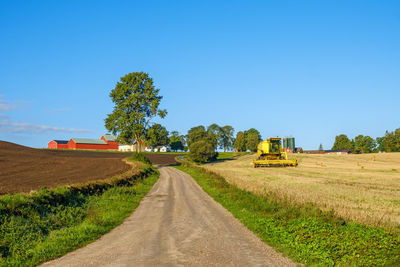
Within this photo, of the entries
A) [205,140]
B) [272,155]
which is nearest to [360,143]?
[205,140]

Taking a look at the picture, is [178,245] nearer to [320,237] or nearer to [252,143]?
A: [320,237]

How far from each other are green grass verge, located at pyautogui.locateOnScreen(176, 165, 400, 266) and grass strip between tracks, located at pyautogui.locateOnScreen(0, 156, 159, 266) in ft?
21.4

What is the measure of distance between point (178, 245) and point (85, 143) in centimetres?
15592

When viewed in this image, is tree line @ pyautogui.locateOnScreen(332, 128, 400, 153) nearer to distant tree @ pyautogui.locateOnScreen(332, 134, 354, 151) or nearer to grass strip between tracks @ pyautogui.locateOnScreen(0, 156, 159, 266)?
distant tree @ pyautogui.locateOnScreen(332, 134, 354, 151)

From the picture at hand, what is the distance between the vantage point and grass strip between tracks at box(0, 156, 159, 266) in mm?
9758

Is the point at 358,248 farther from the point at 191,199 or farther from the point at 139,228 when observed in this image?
the point at 191,199

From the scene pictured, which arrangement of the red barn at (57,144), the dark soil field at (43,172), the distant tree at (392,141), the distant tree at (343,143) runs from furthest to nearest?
the distant tree at (343,143) → the red barn at (57,144) → the distant tree at (392,141) → the dark soil field at (43,172)

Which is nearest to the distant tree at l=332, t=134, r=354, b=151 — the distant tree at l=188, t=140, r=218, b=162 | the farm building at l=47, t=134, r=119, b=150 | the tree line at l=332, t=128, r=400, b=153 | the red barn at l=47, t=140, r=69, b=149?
the tree line at l=332, t=128, r=400, b=153

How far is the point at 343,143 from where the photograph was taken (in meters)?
172

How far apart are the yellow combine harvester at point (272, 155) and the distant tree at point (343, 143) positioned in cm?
12755

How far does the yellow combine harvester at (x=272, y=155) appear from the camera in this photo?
170 feet

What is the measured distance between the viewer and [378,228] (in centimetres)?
1013

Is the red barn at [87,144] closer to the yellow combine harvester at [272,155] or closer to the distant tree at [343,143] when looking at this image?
the yellow combine harvester at [272,155]

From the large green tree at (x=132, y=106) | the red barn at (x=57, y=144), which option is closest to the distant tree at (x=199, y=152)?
the large green tree at (x=132, y=106)
